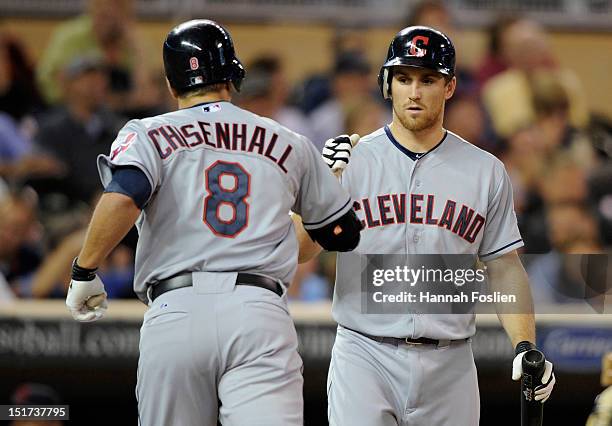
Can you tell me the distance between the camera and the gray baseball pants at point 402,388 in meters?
3.23

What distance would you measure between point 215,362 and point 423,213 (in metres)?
0.95

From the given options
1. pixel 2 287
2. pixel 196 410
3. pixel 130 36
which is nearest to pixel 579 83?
pixel 130 36

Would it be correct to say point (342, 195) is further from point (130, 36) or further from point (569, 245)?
point (130, 36)

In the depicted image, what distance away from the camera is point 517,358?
3.16 meters

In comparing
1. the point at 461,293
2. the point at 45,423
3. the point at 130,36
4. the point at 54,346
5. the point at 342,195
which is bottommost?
the point at 45,423

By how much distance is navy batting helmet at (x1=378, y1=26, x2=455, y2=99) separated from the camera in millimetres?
3342

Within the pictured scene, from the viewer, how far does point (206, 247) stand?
2.79m

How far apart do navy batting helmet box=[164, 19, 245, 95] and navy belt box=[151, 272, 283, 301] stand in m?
0.55

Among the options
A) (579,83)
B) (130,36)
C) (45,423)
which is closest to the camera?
(45,423)

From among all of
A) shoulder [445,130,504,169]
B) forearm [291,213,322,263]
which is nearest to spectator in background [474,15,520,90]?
shoulder [445,130,504,169]

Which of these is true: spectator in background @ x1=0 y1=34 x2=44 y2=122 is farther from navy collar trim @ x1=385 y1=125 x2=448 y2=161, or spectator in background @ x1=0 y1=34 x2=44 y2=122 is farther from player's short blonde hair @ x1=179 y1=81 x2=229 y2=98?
player's short blonde hair @ x1=179 y1=81 x2=229 y2=98

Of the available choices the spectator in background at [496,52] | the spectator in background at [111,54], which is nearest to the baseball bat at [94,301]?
the spectator in background at [111,54]

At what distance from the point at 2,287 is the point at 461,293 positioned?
2.81 m

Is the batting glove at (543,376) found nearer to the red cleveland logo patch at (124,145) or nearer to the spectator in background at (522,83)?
the red cleveland logo patch at (124,145)
